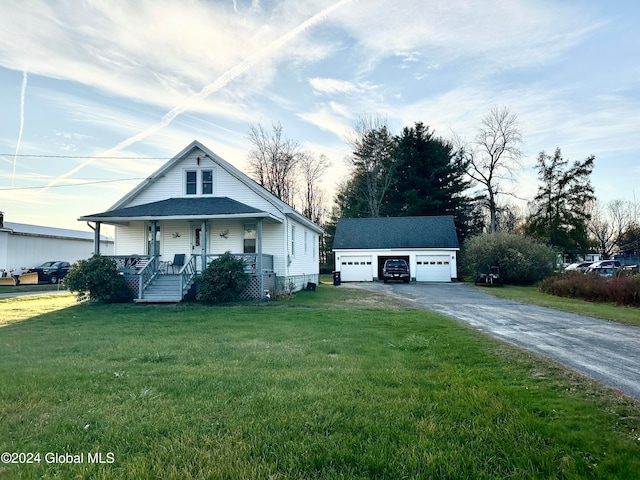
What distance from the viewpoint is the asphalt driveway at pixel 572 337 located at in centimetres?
605

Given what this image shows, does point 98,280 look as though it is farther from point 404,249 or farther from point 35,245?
point 404,249

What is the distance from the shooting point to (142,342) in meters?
8.12

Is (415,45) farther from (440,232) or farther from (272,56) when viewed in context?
(440,232)

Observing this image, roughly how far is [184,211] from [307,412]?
1486 cm

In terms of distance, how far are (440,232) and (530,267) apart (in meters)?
7.92

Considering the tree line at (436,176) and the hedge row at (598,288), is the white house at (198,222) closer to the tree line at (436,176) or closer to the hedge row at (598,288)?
the hedge row at (598,288)

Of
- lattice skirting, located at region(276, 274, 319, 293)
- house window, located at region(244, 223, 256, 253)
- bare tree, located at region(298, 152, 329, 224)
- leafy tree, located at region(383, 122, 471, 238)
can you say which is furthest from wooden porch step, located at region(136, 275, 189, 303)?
bare tree, located at region(298, 152, 329, 224)

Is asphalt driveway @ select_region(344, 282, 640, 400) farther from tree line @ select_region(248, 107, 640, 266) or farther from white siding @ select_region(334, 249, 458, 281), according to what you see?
tree line @ select_region(248, 107, 640, 266)

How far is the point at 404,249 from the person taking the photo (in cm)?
3362

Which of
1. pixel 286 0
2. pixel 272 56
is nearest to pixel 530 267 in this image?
pixel 272 56

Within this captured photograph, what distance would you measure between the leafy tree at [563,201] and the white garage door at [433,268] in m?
16.9

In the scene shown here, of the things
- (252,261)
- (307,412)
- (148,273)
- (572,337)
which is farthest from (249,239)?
(307,412)

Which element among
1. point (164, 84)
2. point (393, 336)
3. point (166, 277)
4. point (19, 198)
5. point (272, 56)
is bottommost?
point (393, 336)

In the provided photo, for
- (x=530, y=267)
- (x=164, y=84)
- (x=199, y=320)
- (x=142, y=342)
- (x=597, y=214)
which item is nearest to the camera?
(x=142, y=342)
